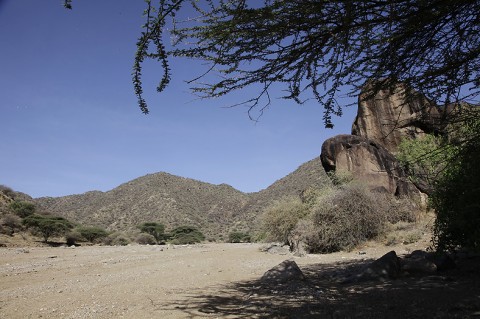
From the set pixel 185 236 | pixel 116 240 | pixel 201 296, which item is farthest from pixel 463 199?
pixel 185 236

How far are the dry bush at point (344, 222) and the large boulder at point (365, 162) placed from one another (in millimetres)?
5100

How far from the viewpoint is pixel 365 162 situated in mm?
22609

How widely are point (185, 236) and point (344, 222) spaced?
27103 mm

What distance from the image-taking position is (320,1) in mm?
3617

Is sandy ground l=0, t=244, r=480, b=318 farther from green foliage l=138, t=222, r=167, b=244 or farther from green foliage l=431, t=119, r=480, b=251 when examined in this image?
green foliage l=138, t=222, r=167, b=244

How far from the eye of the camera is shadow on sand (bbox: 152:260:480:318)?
5.02 m

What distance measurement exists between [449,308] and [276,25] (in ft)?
13.9

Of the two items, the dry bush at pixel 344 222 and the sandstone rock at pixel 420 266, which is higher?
the dry bush at pixel 344 222

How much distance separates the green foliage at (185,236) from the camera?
37.7 m

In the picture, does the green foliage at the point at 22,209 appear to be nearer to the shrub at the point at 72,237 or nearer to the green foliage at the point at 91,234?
the green foliage at the point at 91,234

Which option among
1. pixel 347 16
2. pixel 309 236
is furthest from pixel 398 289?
pixel 309 236

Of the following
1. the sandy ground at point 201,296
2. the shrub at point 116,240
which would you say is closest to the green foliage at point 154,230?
the shrub at point 116,240

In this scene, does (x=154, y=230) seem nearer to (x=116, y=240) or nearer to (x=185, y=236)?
(x=185, y=236)

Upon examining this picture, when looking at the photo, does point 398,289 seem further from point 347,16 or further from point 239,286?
point 347,16
